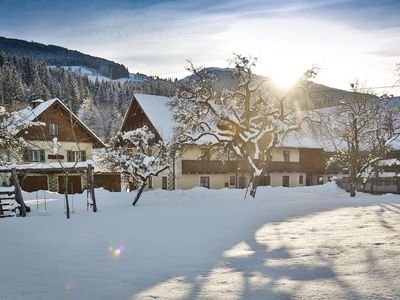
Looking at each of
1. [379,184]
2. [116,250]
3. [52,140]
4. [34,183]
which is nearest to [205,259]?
[116,250]

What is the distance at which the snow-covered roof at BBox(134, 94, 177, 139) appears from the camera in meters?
37.2

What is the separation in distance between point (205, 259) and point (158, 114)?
105 ft

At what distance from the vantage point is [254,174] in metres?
26.3

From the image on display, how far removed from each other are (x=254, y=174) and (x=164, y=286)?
68.4 ft

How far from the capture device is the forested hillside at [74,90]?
87.8 metres

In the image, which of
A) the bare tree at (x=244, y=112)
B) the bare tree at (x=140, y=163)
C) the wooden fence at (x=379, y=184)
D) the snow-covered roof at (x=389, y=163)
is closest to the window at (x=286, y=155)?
the wooden fence at (x=379, y=184)

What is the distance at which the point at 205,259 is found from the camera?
780 cm

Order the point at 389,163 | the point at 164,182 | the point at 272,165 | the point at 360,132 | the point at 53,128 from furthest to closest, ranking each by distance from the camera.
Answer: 1. the point at 389,163
2. the point at 272,165
3. the point at 164,182
4. the point at 53,128
5. the point at 360,132

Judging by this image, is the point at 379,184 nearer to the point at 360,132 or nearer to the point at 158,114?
the point at 360,132

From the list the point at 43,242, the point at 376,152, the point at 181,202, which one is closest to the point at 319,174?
the point at 376,152

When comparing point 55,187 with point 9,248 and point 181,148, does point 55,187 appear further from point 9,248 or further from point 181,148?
point 9,248

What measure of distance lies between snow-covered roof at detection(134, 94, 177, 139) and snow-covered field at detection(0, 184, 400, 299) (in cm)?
2332

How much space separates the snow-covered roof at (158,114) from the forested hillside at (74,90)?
41660 millimetres

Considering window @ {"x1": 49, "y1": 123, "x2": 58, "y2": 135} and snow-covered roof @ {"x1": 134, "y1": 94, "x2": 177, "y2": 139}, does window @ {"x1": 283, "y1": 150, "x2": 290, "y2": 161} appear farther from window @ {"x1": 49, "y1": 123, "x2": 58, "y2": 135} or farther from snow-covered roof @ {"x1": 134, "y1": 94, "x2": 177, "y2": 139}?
window @ {"x1": 49, "y1": 123, "x2": 58, "y2": 135}
